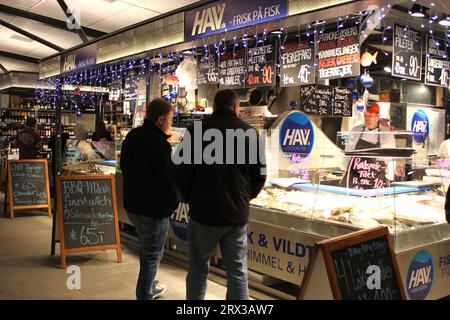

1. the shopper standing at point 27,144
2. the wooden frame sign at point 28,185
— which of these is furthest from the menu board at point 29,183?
the shopper standing at point 27,144

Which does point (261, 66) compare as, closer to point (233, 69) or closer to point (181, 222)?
point (233, 69)

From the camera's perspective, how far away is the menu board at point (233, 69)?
7359mm

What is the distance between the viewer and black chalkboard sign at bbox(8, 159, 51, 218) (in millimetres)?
8664

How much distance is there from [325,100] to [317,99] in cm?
21

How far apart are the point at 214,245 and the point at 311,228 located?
1.26 m

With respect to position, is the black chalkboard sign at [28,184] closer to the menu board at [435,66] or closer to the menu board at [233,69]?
the menu board at [233,69]

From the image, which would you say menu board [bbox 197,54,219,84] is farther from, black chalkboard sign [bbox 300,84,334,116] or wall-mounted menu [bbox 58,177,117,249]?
wall-mounted menu [bbox 58,177,117,249]

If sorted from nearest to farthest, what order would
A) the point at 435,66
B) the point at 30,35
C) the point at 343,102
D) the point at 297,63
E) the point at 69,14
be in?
the point at 297,63 < the point at 435,66 < the point at 343,102 < the point at 69,14 < the point at 30,35

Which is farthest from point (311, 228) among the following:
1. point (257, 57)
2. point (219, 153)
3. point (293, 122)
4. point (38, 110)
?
point (38, 110)

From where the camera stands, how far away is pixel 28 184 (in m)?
8.81

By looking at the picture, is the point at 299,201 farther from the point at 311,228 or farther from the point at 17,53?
the point at 17,53

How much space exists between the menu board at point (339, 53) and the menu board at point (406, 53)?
667 millimetres

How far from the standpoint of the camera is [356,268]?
264cm

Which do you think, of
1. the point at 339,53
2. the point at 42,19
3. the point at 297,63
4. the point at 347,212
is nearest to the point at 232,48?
the point at 297,63
